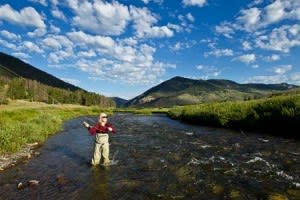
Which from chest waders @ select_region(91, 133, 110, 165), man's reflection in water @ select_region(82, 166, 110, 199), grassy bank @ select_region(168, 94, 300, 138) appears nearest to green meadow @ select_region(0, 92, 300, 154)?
grassy bank @ select_region(168, 94, 300, 138)

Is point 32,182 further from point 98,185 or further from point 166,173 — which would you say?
point 166,173

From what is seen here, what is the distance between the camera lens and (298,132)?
2705 cm

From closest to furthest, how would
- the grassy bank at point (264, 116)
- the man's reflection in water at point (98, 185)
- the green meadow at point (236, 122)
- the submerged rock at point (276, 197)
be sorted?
the submerged rock at point (276, 197) → the man's reflection in water at point (98, 185) → the green meadow at point (236, 122) → the grassy bank at point (264, 116)

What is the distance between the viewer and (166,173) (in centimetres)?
1573

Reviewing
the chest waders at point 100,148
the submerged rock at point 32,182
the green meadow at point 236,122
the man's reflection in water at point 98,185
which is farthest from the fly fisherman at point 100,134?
the green meadow at point 236,122

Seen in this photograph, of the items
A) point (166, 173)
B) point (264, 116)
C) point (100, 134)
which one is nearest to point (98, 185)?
point (166, 173)

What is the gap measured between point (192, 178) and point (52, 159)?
956 centimetres

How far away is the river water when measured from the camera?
41.8 ft

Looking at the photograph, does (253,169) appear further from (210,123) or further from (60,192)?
(210,123)

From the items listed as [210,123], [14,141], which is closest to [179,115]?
[210,123]

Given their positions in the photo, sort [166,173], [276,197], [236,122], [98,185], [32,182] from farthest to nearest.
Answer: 1. [236,122]
2. [166,173]
3. [32,182]
4. [98,185]
5. [276,197]

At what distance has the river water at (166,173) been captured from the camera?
12727mm

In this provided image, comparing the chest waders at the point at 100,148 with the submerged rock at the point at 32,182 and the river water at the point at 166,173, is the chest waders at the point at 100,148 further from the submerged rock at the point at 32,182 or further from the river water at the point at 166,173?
the submerged rock at the point at 32,182

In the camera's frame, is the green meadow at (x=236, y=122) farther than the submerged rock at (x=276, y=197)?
Yes
